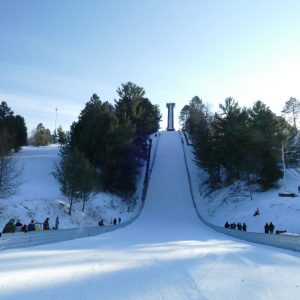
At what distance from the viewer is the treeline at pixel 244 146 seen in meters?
43.9

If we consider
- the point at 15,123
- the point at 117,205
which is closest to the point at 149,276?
the point at 117,205

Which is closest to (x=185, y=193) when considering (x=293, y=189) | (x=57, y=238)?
(x=293, y=189)

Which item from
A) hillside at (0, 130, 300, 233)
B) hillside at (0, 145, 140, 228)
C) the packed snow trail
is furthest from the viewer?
hillside at (0, 130, 300, 233)

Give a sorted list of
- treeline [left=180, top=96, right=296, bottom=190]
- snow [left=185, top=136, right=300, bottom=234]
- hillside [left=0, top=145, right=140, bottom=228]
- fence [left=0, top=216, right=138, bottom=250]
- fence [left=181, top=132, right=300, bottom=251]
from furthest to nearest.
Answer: treeline [left=180, top=96, right=296, bottom=190]
snow [left=185, top=136, right=300, bottom=234]
hillside [left=0, top=145, right=140, bottom=228]
fence [left=181, top=132, right=300, bottom=251]
fence [left=0, top=216, right=138, bottom=250]

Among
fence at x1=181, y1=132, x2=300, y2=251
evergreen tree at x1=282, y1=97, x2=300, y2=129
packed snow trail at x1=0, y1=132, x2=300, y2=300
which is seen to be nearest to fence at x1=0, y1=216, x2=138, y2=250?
packed snow trail at x1=0, y1=132, x2=300, y2=300

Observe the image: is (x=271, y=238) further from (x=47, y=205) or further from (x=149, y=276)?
(x=47, y=205)

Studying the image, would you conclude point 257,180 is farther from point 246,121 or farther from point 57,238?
point 57,238

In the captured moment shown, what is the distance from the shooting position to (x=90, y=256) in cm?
1497

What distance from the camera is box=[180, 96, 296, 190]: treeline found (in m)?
43.9

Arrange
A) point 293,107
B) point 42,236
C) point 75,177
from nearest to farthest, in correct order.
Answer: point 42,236
point 75,177
point 293,107

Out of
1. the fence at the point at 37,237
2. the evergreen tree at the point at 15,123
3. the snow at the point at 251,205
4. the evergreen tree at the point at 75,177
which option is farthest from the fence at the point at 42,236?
the evergreen tree at the point at 15,123

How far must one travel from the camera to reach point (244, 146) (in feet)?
153

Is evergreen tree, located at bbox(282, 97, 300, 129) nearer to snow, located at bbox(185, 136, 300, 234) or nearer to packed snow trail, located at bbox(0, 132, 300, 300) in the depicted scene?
snow, located at bbox(185, 136, 300, 234)

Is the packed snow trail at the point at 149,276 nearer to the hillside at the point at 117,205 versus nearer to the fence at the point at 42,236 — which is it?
the fence at the point at 42,236
